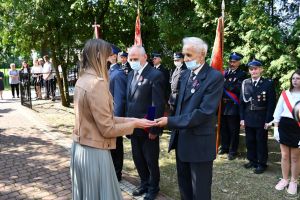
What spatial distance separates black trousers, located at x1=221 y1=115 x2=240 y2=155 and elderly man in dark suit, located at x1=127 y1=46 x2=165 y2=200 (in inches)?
102

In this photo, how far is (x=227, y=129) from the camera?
7195 millimetres

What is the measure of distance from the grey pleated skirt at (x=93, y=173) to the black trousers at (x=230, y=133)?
4.18m

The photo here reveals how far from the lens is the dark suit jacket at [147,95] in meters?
4.65

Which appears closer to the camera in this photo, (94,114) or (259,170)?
(94,114)

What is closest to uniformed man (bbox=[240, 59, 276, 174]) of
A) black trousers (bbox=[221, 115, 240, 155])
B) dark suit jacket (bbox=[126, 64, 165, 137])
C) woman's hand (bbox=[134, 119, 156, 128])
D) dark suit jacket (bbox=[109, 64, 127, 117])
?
black trousers (bbox=[221, 115, 240, 155])

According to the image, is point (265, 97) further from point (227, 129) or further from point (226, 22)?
point (226, 22)

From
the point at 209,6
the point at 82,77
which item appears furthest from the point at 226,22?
the point at 82,77

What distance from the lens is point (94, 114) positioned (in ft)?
9.65

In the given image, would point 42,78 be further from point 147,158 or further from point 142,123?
point 142,123

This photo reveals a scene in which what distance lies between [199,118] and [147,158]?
1565mm

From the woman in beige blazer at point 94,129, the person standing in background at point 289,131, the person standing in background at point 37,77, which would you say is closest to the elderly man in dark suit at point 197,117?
the woman in beige blazer at point 94,129

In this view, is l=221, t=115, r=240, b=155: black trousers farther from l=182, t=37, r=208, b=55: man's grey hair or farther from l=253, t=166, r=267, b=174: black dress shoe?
l=182, t=37, r=208, b=55: man's grey hair

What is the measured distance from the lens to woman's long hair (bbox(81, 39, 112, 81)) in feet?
9.83

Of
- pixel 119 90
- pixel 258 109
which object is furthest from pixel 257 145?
pixel 119 90
